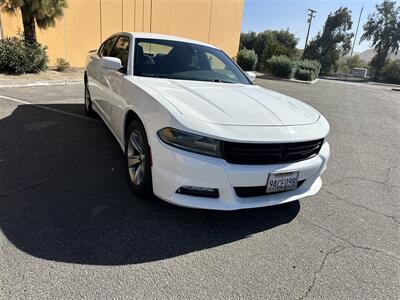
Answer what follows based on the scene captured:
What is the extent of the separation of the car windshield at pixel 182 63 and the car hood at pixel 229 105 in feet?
0.83

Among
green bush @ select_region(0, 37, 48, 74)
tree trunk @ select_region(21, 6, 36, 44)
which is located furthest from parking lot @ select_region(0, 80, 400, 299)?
tree trunk @ select_region(21, 6, 36, 44)

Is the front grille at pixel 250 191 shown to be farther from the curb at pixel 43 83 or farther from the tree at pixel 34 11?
the tree at pixel 34 11

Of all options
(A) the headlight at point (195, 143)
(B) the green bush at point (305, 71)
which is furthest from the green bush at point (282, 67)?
(A) the headlight at point (195, 143)

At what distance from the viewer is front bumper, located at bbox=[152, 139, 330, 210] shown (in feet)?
7.87

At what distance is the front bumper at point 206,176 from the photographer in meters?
2.40

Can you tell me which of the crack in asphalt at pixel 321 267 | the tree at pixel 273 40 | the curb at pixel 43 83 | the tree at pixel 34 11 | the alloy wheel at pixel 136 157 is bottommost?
the crack in asphalt at pixel 321 267

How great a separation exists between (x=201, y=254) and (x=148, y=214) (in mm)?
679

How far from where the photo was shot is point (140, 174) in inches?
118

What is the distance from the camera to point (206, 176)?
2406 mm

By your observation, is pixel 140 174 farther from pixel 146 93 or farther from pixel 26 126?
pixel 26 126

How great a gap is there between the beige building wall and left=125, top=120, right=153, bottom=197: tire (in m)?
9.38

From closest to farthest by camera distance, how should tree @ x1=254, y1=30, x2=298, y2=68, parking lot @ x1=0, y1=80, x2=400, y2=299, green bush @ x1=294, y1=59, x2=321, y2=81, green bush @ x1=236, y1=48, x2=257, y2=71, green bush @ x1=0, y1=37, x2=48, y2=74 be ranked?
parking lot @ x1=0, y1=80, x2=400, y2=299 < green bush @ x1=0, y1=37, x2=48, y2=74 < green bush @ x1=294, y1=59, x2=321, y2=81 < green bush @ x1=236, y1=48, x2=257, y2=71 < tree @ x1=254, y1=30, x2=298, y2=68

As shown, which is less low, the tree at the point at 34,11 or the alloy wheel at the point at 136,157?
the tree at the point at 34,11

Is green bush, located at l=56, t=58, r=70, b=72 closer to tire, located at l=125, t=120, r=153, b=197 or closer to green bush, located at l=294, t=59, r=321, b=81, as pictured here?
tire, located at l=125, t=120, r=153, b=197
